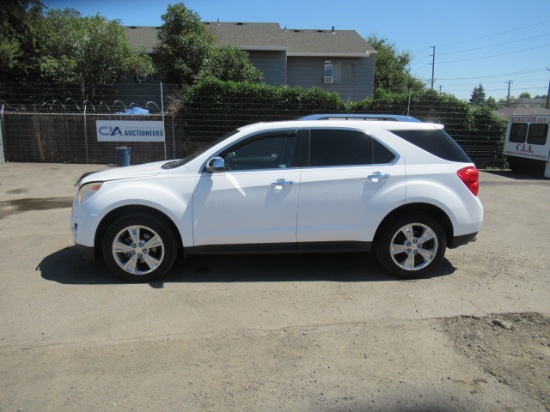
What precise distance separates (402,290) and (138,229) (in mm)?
2891

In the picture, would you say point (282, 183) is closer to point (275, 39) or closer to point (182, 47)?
point (182, 47)

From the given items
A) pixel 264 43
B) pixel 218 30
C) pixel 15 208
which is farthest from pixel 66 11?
pixel 15 208

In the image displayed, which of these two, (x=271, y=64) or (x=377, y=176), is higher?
(x=271, y=64)

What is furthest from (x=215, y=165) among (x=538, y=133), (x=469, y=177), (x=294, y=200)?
(x=538, y=133)

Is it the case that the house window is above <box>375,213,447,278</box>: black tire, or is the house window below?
above

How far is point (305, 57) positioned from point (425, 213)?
68.5ft

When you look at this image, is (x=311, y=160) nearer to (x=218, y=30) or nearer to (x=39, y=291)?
(x=39, y=291)

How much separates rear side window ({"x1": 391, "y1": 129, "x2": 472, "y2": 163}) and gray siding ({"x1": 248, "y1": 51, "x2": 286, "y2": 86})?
18.8 metres

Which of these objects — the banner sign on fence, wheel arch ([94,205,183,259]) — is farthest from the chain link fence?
wheel arch ([94,205,183,259])

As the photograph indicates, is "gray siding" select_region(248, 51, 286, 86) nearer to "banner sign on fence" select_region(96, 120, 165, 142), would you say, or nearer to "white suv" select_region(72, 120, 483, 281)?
"banner sign on fence" select_region(96, 120, 165, 142)

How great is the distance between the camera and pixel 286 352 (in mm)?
3502

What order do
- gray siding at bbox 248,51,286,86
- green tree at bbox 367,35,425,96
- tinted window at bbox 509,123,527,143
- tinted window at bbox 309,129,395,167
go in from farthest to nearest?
green tree at bbox 367,35,425,96 → gray siding at bbox 248,51,286,86 → tinted window at bbox 509,123,527,143 → tinted window at bbox 309,129,395,167

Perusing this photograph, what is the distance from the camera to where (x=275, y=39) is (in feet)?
76.0

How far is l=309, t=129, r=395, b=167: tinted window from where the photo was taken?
4922 millimetres
